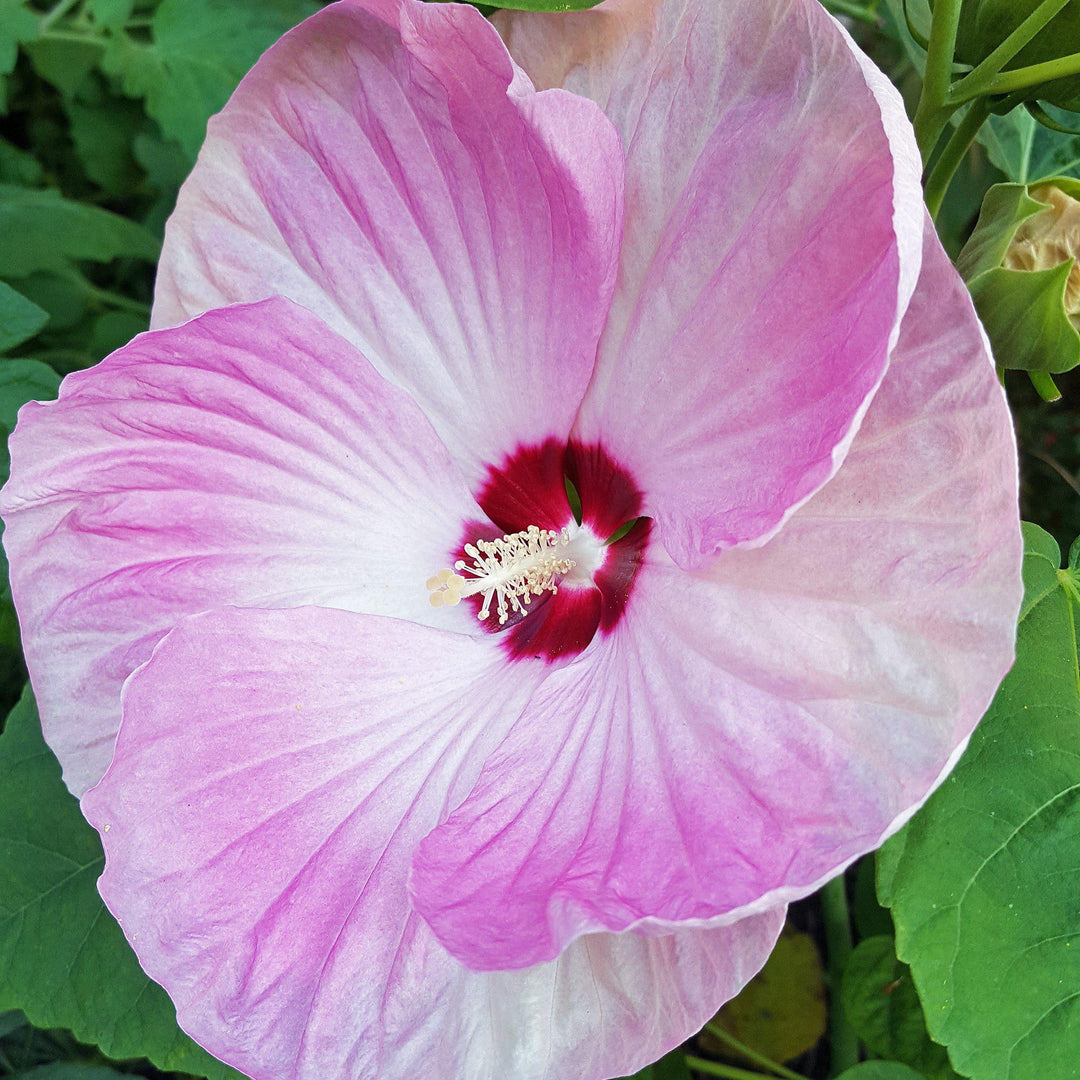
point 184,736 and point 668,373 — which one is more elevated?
point 668,373

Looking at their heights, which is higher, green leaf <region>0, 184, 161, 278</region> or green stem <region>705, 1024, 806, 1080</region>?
green leaf <region>0, 184, 161, 278</region>

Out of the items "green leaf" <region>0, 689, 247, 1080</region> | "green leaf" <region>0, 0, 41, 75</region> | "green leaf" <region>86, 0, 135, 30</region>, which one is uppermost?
"green leaf" <region>0, 0, 41, 75</region>

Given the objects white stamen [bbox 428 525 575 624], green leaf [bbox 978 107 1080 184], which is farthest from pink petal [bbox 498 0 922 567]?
green leaf [bbox 978 107 1080 184]

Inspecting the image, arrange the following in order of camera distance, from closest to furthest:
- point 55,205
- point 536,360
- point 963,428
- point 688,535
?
point 963,428
point 688,535
point 536,360
point 55,205

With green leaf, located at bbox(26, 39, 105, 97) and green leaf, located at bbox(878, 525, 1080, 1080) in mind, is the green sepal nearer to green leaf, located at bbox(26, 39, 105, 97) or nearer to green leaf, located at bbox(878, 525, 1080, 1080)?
green leaf, located at bbox(878, 525, 1080, 1080)

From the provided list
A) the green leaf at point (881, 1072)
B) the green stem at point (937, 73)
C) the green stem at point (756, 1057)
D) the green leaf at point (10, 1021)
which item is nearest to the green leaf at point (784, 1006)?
the green stem at point (756, 1057)

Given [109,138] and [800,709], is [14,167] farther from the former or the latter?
[800,709]

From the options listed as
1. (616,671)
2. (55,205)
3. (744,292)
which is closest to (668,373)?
(744,292)

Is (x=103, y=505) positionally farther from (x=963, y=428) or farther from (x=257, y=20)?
(x=257, y=20)
